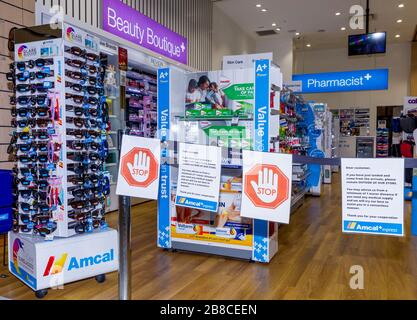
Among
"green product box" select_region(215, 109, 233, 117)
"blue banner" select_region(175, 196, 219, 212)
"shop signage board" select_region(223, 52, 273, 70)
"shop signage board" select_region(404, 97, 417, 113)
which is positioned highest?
"shop signage board" select_region(223, 52, 273, 70)

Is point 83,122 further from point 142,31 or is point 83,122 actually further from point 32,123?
point 142,31

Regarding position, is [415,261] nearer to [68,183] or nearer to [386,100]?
[68,183]

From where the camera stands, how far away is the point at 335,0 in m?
9.68

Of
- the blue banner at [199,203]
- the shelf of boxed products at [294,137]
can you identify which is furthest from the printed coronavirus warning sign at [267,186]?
the shelf of boxed products at [294,137]

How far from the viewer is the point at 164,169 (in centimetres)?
402

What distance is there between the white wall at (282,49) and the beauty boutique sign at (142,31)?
545 centimetres

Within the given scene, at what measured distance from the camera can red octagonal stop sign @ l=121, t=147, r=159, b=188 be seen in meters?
1.94

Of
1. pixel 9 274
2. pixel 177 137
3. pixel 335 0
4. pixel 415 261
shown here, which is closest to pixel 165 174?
pixel 177 137

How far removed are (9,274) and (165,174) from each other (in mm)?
1691

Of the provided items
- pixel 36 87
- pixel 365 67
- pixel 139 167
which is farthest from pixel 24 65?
pixel 365 67

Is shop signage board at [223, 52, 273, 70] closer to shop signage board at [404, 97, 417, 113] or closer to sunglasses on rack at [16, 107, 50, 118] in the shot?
sunglasses on rack at [16, 107, 50, 118]

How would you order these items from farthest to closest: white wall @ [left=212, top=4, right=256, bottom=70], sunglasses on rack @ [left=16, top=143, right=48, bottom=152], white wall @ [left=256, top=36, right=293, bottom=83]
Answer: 1. white wall @ [left=256, top=36, right=293, bottom=83]
2. white wall @ [left=212, top=4, right=256, bottom=70]
3. sunglasses on rack @ [left=16, top=143, right=48, bottom=152]

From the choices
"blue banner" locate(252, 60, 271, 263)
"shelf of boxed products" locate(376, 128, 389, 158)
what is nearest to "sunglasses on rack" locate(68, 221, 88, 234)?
"blue banner" locate(252, 60, 271, 263)

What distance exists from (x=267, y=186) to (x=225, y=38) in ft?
32.3
